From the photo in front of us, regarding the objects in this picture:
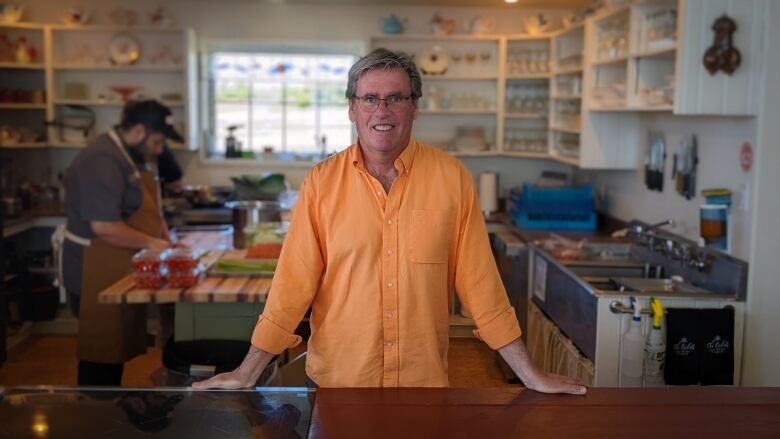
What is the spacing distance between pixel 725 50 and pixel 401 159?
6.09ft

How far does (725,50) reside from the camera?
3.27 meters

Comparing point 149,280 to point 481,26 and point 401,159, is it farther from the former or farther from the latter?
point 481,26

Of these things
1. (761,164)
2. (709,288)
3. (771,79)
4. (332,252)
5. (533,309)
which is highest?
(771,79)

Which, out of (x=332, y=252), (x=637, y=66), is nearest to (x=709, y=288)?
(x=637, y=66)

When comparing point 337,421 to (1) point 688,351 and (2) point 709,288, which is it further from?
(2) point 709,288

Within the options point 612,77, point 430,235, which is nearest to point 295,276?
point 430,235

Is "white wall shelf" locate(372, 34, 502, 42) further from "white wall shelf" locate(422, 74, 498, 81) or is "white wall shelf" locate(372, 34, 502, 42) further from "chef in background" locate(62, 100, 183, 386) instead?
"chef in background" locate(62, 100, 183, 386)

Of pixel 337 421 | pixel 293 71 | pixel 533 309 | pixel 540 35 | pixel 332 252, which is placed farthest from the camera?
pixel 293 71

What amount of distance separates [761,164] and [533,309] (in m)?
1.66

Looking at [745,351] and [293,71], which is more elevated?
[293,71]

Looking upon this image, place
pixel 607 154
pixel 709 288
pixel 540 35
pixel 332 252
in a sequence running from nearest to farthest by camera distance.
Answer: pixel 332 252 < pixel 709 288 < pixel 607 154 < pixel 540 35

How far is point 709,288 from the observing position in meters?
3.56

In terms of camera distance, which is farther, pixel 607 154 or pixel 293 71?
pixel 293 71

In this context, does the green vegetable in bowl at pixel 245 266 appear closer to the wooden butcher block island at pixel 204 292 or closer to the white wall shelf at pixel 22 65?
the wooden butcher block island at pixel 204 292
